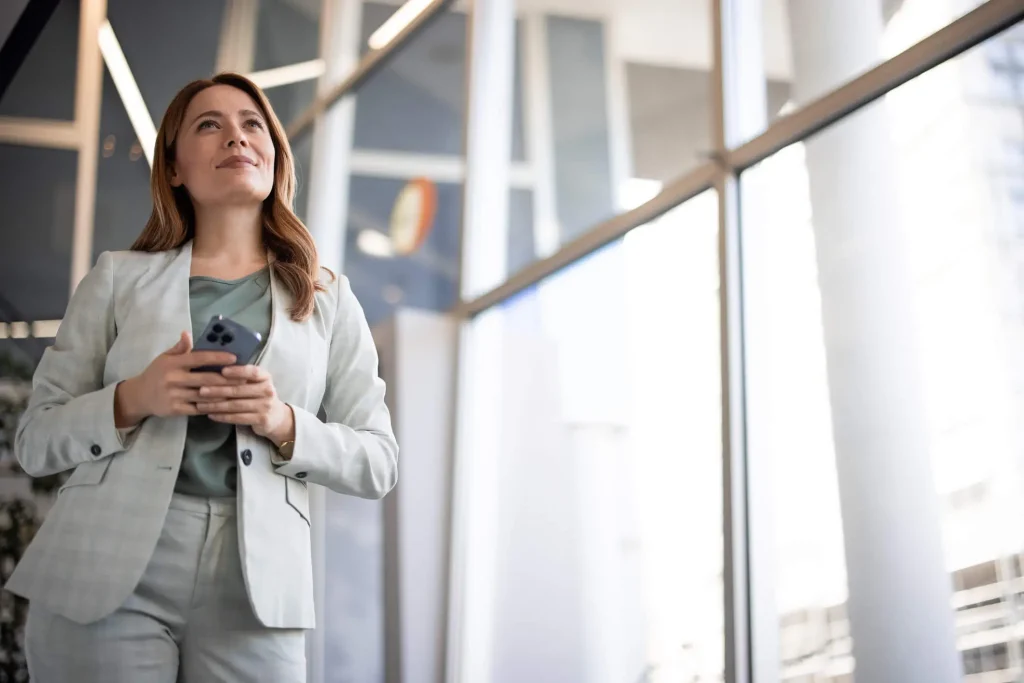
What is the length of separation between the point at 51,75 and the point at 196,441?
423cm

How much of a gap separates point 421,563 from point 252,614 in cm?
280

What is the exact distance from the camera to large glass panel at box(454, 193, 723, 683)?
9.12ft

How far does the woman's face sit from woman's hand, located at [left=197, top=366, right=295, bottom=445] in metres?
0.29

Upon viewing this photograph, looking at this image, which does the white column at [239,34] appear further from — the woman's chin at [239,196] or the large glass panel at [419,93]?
the woman's chin at [239,196]

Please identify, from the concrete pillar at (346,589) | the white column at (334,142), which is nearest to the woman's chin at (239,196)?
the concrete pillar at (346,589)

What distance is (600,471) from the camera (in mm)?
3191

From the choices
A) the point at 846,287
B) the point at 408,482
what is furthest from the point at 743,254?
the point at 408,482

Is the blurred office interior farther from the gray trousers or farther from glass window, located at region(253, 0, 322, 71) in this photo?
the gray trousers

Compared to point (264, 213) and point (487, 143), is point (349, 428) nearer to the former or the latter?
point (264, 213)

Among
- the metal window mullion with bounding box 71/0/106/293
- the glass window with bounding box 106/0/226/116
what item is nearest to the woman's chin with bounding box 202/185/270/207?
the metal window mullion with bounding box 71/0/106/293

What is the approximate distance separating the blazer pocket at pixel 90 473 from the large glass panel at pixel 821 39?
6.38 ft

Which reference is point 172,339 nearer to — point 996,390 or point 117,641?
point 117,641

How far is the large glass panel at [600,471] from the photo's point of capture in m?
2.78

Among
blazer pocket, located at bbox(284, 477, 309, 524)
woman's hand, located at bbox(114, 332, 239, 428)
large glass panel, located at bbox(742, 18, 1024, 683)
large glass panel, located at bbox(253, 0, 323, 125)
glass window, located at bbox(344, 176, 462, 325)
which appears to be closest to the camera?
woman's hand, located at bbox(114, 332, 239, 428)
